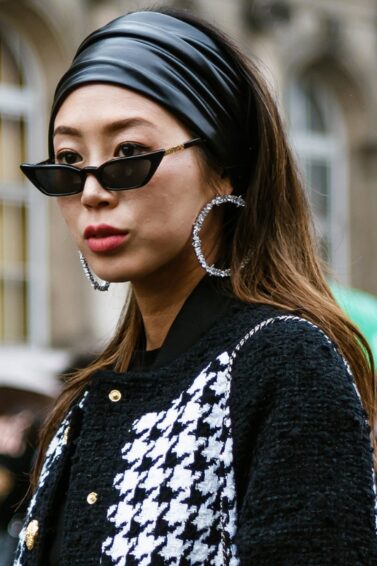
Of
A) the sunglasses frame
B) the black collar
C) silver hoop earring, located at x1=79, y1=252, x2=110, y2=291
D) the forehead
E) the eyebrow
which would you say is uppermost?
the forehead

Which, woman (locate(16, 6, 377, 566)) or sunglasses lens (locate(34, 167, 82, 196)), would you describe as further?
sunglasses lens (locate(34, 167, 82, 196))

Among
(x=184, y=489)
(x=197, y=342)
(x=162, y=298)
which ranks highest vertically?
(x=162, y=298)

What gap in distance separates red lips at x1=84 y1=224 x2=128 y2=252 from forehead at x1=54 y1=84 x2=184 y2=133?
172 millimetres

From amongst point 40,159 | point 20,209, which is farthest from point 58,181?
point 20,209

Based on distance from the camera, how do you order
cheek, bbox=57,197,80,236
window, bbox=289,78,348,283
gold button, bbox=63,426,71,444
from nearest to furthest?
1. cheek, bbox=57,197,80,236
2. gold button, bbox=63,426,71,444
3. window, bbox=289,78,348,283

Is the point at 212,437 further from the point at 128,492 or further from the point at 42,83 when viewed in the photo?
the point at 42,83

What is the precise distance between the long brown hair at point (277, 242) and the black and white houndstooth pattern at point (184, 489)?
0.19m

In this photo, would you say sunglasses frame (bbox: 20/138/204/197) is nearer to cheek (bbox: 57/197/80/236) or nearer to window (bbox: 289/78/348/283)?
cheek (bbox: 57/197/80/236)

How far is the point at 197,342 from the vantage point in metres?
1.99

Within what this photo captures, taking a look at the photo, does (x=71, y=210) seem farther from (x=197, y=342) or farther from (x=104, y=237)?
(x=197, y=342)

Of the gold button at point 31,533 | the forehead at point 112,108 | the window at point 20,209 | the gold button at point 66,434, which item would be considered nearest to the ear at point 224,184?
the forehead at point 112,108

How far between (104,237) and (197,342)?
0.23 meters

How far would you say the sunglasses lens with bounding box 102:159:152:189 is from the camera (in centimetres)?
193

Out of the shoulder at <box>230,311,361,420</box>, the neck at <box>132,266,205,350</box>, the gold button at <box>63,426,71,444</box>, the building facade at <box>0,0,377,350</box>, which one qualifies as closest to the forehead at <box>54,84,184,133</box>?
the neck at <box>132,266,205,350</box>
